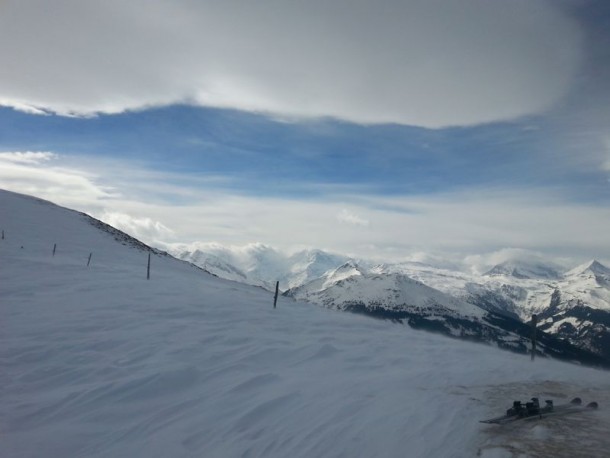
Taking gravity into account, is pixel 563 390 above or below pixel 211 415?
above

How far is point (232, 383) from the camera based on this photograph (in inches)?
456

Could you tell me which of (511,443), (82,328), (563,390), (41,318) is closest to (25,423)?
(82,328)

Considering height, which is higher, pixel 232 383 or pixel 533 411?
pixel 533 411

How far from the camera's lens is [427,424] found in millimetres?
9320

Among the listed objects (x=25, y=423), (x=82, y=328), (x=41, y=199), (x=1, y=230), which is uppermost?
(x=41, y=199)

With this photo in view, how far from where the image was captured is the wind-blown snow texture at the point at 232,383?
28.6ft

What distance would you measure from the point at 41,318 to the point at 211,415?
33.6 ft

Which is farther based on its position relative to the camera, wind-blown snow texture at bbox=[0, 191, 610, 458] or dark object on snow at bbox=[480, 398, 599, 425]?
dark object on snow at bbox=[480, 398, 599, 425]

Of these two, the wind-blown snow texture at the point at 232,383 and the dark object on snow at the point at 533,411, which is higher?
the dark object on snow at the point at 533,411

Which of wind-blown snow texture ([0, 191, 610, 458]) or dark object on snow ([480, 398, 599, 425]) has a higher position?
dark object on snow ([480, 398, 599, 425])

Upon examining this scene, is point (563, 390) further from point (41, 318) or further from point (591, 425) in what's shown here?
point (41, 318)

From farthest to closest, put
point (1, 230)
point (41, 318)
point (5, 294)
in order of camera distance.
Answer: point (1, 230) < point (5, 294) < point (41, 318)

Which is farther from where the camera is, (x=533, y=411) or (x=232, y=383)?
(x=232, y=383)

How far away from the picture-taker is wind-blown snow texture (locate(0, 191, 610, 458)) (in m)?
8.71
